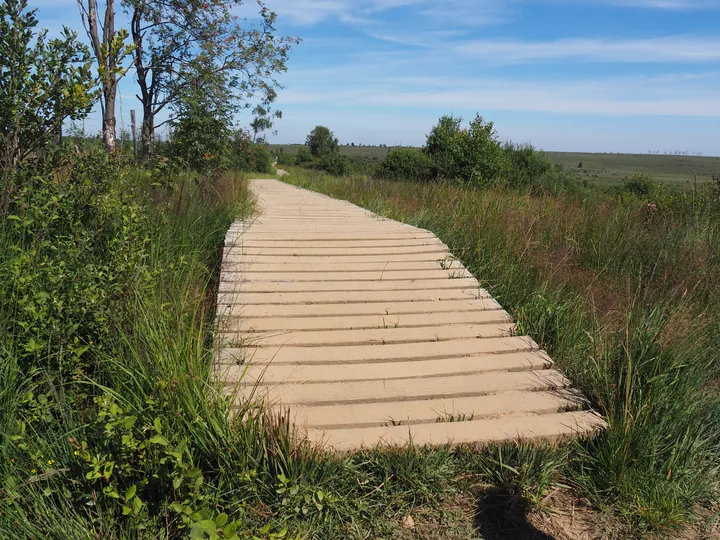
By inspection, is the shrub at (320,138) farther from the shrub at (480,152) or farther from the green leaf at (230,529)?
the green leaf at (230,529)

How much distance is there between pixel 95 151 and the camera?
3.69m

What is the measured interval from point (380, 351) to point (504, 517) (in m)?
1.40

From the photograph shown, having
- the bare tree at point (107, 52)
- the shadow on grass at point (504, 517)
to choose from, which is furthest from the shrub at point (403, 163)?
the shadow on grass at point (504, 517)

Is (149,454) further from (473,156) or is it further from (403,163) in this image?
(403,163)

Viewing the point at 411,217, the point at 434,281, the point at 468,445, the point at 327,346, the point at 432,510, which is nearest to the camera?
the point at 432,510

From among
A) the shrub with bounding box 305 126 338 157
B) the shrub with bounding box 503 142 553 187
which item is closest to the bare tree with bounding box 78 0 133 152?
the shrub with bounding box 503 142 553 187

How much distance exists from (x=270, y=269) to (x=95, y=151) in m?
1.75

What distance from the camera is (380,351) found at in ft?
11.4

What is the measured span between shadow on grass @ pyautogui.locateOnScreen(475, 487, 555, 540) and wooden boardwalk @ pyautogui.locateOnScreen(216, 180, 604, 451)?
294 mm

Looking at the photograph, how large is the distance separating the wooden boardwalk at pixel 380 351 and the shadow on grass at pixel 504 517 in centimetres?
29

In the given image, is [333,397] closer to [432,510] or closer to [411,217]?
[432,510]

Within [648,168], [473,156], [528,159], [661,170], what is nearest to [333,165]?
[528,159]

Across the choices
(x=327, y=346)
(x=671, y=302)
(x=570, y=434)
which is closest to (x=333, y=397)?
(x=327, y=346)

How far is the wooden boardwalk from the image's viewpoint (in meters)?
2.74
